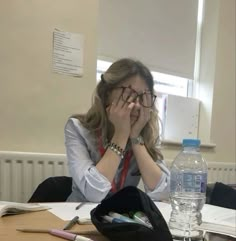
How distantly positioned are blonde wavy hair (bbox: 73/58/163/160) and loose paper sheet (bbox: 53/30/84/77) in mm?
598

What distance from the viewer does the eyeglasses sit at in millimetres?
1439

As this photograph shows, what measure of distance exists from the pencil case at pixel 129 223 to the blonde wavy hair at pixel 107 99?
0.65m

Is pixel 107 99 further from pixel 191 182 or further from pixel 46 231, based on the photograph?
pixel 46 231

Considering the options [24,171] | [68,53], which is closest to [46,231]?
[24,171]

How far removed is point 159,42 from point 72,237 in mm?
2154

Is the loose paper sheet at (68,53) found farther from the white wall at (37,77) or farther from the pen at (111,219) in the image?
the pen at (111,219)

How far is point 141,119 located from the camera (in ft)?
4.87

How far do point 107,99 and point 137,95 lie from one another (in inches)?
5.4

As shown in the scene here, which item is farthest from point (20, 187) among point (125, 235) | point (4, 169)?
point (125, 235)

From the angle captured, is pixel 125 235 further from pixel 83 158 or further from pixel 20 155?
pixel 20 155

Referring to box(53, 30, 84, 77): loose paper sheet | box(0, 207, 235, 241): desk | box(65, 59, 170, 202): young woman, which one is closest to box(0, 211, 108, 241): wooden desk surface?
box(0, 207, 235, 241): desk

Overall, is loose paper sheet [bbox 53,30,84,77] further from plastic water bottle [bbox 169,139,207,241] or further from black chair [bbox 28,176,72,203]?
plastic water bottle [bbox 169,139,207,241]

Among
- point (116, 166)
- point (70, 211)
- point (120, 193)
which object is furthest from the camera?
point (116, 166)

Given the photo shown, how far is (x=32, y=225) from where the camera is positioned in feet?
2.65
